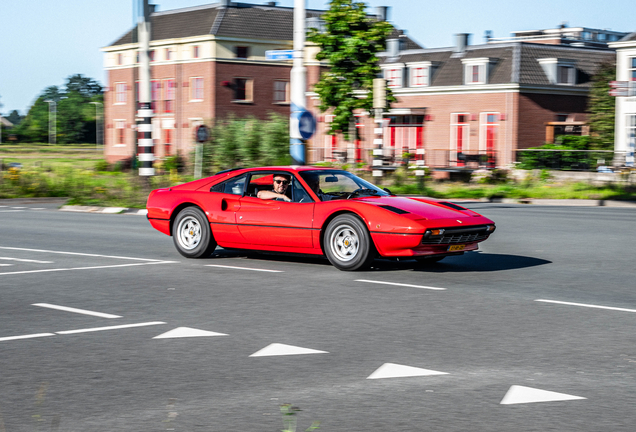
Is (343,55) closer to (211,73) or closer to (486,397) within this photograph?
(211,73)

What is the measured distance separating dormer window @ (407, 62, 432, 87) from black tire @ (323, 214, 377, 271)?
4154cm

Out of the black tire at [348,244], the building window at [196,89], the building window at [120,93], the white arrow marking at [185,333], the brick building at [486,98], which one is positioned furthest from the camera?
the building window at [120,93]

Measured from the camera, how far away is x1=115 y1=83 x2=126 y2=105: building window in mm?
61719

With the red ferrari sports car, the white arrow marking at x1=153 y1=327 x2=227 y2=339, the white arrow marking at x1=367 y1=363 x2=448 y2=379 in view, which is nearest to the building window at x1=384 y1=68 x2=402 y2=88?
the red ferrari sports car

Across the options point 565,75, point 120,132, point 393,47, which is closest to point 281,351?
point 565,75

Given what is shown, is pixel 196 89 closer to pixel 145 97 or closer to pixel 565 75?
pixel 565 75

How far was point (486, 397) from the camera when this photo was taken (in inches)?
185

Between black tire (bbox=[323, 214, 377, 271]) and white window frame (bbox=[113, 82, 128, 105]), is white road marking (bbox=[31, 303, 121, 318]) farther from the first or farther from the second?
white window frame (bbox=[113, 82, 128, 105])

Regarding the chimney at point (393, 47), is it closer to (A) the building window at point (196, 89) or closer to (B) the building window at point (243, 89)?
(B) the building window at point (243, 89)

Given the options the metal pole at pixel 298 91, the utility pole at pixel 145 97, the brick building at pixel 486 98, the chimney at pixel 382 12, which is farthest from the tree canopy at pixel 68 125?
the metal pole at pixel 298 91

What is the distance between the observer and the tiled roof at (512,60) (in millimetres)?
47094

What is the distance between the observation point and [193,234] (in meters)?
11.3

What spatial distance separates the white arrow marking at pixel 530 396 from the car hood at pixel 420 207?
4.67 metres

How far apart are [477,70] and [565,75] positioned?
5.25 m
